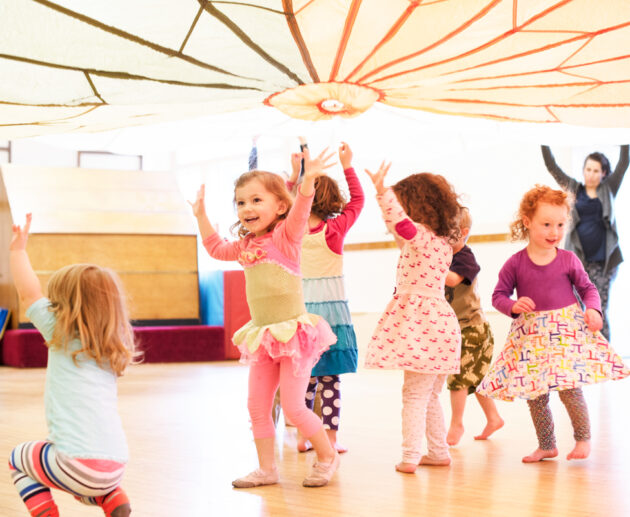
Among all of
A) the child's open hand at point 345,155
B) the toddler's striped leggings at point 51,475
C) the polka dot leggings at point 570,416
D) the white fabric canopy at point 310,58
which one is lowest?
the polka dot leggings at point 570,416

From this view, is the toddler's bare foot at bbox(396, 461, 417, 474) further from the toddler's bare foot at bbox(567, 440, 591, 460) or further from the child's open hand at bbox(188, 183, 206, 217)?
the child's open hand at bbox(188, 183, 206, 217)

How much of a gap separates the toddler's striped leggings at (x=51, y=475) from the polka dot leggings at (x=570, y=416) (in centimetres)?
171

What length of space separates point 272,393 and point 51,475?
0.97 metres

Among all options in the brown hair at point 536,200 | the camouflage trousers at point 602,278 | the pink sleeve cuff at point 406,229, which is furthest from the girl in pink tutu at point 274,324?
the camouflage trousers at point 602,278

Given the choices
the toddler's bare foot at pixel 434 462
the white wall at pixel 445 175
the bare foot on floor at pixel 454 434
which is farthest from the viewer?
the white wall at pixel 445 175

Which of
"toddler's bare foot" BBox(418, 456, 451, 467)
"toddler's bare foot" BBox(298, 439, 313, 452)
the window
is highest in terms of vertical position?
the window

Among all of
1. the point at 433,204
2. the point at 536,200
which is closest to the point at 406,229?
the point at 433,204

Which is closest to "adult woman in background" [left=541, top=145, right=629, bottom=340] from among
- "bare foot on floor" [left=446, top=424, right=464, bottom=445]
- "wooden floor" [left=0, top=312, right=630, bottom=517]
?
"wooden floor" [left=0, top=312, right=630, bottom=517]

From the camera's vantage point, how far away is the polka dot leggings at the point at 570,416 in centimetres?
300

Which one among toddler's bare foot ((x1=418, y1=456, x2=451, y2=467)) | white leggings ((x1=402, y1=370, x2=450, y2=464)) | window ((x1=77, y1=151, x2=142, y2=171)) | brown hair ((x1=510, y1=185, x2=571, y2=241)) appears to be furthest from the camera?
window ((x1=77, y1=151, x2=142, y2=171))

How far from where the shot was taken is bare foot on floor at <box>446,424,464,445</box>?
340cm

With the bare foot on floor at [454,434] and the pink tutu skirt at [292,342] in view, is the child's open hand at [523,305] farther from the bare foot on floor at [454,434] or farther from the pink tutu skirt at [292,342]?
the pink tutu skirt at [292,342]

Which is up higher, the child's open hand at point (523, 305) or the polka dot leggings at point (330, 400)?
the child's open hand at point (523, 305)

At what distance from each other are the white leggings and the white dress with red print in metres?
0.07
